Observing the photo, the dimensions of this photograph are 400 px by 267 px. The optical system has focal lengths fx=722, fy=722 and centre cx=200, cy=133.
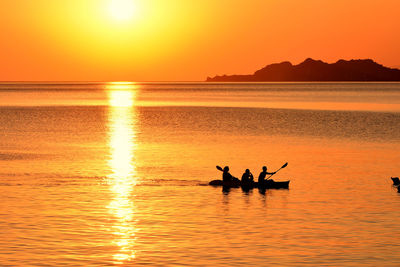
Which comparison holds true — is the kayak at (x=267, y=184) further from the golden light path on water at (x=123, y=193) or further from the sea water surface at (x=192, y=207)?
the golden light path on water at (x=123, y=193)

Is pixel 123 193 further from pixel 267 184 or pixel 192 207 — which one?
pixel 267 184

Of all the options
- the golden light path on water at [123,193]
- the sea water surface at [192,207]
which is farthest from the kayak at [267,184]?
the golden light path on water at [123,193]

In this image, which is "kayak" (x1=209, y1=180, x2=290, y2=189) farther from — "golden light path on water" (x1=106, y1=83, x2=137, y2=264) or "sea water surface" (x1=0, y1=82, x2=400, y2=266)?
"golden light path on water" (x1=106, y1=83, x2=137, y2=264)

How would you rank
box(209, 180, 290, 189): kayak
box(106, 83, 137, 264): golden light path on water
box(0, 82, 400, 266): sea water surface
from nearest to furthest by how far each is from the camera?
box(0, 82, 400, 266): sea water surface
box(106, 83, 137, 264): golden light path on water
box(209, 180, 290, 189): kayak

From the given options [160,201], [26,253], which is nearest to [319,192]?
[160,201]

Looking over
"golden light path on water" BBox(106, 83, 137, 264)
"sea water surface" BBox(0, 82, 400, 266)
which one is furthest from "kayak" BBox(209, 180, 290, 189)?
"golden light path on water" BBox(106, 83, 137, 264)

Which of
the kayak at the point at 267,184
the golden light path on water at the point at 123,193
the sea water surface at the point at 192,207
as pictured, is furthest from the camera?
the kayak at the point at 267,184

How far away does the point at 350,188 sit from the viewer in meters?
35.8

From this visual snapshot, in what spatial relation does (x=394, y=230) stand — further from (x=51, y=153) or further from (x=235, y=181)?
(x=51, y=153)

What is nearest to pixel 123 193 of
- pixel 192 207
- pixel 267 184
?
pixel 192 207

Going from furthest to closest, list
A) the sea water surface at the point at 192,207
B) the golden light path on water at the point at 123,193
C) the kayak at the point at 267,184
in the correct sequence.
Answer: the kayak at the point at 267,184
the golden light path on water at the point at 123,193
the sea water surface at the point at 192,207

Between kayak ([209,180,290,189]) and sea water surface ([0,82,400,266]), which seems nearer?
sea water surface ([0,82,400,266])

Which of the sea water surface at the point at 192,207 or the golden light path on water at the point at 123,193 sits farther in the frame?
the golden light path on water at the point at 123,193

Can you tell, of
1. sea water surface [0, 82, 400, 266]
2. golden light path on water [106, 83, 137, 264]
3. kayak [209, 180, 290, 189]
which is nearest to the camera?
sea water surface [0, 82, 400, 266]
